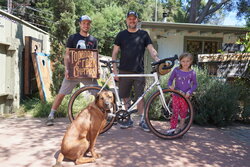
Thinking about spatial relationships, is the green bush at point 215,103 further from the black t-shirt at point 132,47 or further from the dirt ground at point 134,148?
the black t-shirt at point 132,47

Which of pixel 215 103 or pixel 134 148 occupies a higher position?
pixel 215 103

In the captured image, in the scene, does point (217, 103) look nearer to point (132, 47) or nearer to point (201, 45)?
point (132, 47)

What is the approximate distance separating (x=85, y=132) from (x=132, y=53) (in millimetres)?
1939

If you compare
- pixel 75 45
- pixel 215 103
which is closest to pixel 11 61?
pixel 75 45

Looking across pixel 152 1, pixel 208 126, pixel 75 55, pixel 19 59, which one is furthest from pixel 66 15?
pixel 152 1

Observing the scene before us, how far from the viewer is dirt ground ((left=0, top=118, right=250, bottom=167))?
3152 millimetres

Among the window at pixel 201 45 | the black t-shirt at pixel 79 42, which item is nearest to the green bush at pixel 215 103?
the black t-shirt at pixel 79 42

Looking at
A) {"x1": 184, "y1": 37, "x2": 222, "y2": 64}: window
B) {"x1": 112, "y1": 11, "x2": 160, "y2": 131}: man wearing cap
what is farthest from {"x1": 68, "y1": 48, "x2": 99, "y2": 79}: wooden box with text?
{"x1": 184, "y1": 37, "x2": 222, "y2": 64}: window

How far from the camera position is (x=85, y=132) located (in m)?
3.05

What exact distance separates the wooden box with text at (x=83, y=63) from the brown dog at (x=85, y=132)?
1.65 meters

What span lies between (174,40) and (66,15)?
5.51 meters

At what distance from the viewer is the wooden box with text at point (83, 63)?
478 centimetres

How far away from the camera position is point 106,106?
319 centimetres

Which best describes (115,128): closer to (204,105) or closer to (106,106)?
(106,106)
